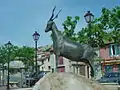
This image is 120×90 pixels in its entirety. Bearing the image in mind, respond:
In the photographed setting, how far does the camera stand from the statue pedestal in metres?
8.79

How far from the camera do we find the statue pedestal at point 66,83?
879 cm

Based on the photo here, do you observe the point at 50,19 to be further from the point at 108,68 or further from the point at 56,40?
the point at 108,68

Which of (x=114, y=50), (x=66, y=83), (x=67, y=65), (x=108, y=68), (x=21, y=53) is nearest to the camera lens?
(x=66, y=83)

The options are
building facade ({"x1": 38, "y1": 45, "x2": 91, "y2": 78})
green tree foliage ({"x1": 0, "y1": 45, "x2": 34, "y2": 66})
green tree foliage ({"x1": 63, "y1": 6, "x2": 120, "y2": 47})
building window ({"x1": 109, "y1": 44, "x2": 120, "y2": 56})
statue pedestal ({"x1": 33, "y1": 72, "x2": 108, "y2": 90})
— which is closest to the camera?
statue pedestal ({"x1": 33, "y1": 72, "x2": 108, "y2": 90})

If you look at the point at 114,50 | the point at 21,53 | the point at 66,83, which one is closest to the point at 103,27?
the point at 114,50

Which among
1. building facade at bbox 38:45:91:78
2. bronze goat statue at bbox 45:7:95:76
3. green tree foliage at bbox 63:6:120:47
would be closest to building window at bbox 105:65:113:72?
building facade at bbox 38:45:91:78

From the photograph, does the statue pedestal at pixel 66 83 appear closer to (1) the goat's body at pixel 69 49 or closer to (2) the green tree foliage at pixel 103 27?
(1) the goat's body at pixel 69 49

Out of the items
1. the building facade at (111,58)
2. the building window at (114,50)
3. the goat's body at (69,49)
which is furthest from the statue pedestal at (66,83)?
the building window at (114,50)

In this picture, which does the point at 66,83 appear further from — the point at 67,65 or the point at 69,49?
the point at 67,65

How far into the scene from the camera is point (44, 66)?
7244cm

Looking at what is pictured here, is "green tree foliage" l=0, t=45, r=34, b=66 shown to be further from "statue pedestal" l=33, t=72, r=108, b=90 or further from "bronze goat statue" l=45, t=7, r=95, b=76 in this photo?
"statue pedestal" l=33, t=72, r=108, b=90

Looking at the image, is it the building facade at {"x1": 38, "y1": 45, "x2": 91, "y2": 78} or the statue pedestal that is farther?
the building facade at {"x1": 38, "y1": 45, "x2": 91, "y2": 78}

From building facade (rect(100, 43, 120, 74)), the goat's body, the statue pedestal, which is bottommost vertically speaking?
the statue pedestal

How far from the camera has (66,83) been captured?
890cm
